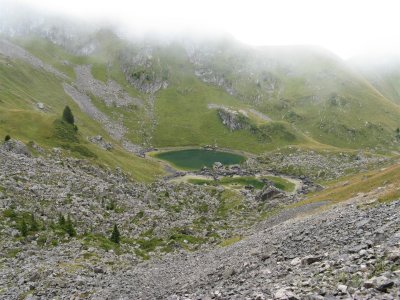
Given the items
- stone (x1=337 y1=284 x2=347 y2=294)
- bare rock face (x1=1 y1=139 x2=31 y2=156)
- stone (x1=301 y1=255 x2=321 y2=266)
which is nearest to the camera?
stone (x1=337 y1=284 x2=347 y2=294)

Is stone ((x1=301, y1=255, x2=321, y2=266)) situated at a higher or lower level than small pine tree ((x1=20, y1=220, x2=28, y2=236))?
higher

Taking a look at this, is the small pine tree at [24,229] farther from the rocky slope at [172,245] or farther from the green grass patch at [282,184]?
the green grass patch at [282,184]

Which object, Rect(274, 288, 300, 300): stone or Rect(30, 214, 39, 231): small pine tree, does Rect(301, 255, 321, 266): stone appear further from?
→ Rect(30, 214, 39, 231): small pine tree

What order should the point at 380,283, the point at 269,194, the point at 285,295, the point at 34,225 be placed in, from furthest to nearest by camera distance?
the point at 269,194 → the point at 34,225 → the point at 285,295 → the point at 380,283

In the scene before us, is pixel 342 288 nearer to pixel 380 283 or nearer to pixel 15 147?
pixel 380 283

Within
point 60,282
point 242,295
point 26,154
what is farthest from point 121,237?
point 242,295

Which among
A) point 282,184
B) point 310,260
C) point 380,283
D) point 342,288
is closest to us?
point 380,283

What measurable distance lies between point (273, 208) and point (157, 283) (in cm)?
6079

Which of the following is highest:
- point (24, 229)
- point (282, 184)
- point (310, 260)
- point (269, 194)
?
point (310, 260)

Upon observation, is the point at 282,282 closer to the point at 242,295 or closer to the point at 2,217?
the point at 242,295

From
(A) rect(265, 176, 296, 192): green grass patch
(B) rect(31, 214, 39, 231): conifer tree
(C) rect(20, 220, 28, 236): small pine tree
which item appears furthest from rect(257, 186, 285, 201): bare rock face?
(C) rect(20, 220, 28, 236): small pine tree

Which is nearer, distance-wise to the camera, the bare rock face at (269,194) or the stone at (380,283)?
the stone at (380,283)

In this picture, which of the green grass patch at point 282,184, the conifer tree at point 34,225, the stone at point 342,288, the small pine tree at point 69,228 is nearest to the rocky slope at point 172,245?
the stone at point 342,288

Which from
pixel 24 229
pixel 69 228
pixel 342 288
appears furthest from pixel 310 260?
pixel 69 228
